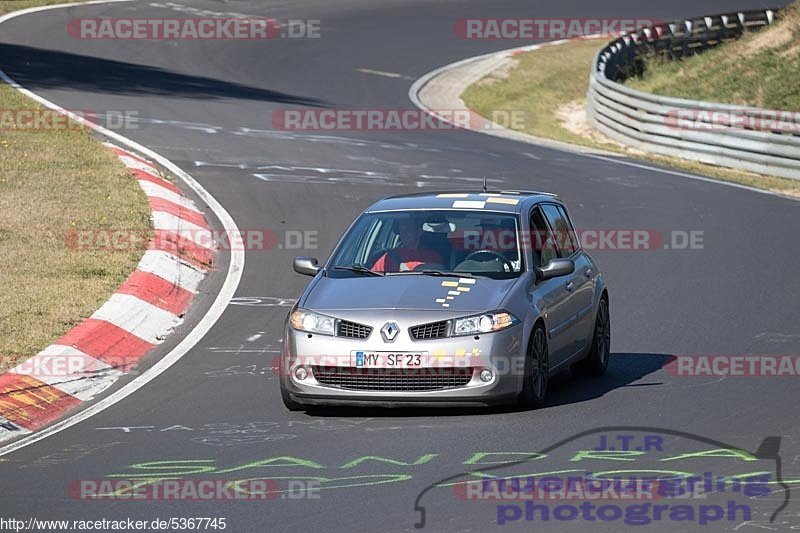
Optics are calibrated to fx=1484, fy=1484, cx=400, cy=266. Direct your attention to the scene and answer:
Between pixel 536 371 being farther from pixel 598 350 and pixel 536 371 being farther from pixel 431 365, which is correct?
pixel 598 350

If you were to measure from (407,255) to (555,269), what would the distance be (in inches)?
44.5

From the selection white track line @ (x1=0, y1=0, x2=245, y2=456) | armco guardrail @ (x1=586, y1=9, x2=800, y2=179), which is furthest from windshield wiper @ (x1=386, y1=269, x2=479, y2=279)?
armco guardrail @ (x1=586, y1=9, x2=800, y2=179)

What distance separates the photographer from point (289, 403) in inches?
412

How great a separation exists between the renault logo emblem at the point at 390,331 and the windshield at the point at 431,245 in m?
0.92

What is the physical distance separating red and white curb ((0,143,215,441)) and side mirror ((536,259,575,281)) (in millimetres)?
3497

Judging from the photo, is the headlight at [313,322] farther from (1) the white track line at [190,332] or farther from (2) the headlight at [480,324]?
(1) the white track line at [190,332]

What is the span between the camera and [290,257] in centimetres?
1705

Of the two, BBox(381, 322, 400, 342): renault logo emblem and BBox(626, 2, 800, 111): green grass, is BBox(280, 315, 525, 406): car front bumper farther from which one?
BBox(626, 2, 800, 111): green grass

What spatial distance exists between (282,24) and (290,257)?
A: 30.1 metres

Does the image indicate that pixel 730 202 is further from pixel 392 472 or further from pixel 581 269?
pixel 392 472

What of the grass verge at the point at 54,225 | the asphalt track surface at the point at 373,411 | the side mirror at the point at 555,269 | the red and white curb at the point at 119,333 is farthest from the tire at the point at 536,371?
the grass verge at the point at 54,225

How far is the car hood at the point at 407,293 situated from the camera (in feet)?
33.8

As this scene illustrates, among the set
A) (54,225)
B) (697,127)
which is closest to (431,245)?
(54,225)

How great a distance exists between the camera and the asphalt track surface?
8.38 m
